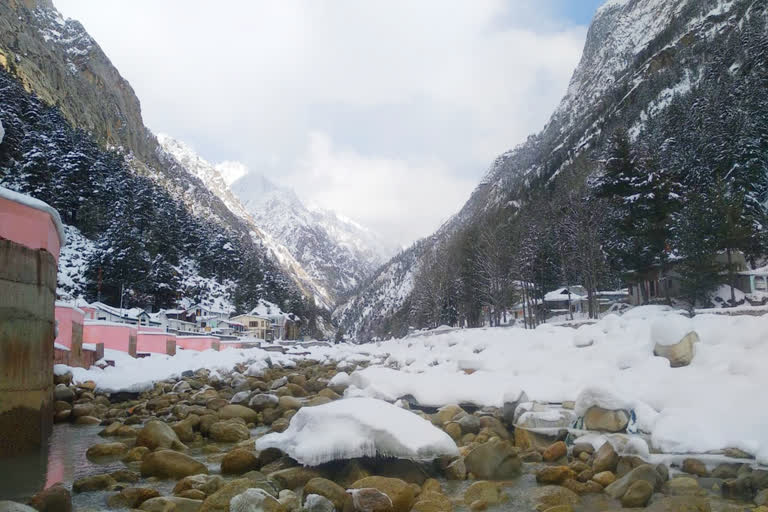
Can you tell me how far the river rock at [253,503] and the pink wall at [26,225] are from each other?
526 centimetres

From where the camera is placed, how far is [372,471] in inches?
264

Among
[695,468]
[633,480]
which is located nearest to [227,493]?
[633,480]

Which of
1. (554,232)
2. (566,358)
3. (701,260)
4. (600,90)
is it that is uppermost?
(600,90)

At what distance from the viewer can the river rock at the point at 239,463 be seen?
7.17 metres

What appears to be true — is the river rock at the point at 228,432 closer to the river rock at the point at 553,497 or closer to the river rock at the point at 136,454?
the river rock at the point at 136,454

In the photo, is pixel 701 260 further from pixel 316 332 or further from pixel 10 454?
pixel 316 332

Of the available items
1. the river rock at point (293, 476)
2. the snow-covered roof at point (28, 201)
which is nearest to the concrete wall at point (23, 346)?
the snow-covered roof at point (28, 201)

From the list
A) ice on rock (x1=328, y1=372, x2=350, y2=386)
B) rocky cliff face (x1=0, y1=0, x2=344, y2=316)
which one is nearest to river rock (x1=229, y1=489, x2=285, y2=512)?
ice on rock (x1=328, y1=372, x2=350, y2=386)

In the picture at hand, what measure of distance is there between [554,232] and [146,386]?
46.6m

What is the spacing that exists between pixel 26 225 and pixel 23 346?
182cm

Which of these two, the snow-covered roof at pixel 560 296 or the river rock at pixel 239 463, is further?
the snow-covered roof at pixel 560 296

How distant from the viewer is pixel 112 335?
24.3m

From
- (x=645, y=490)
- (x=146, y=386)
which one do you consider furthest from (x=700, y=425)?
(x=146, y=386)

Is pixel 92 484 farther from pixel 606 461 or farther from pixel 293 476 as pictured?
pixel 606 461
